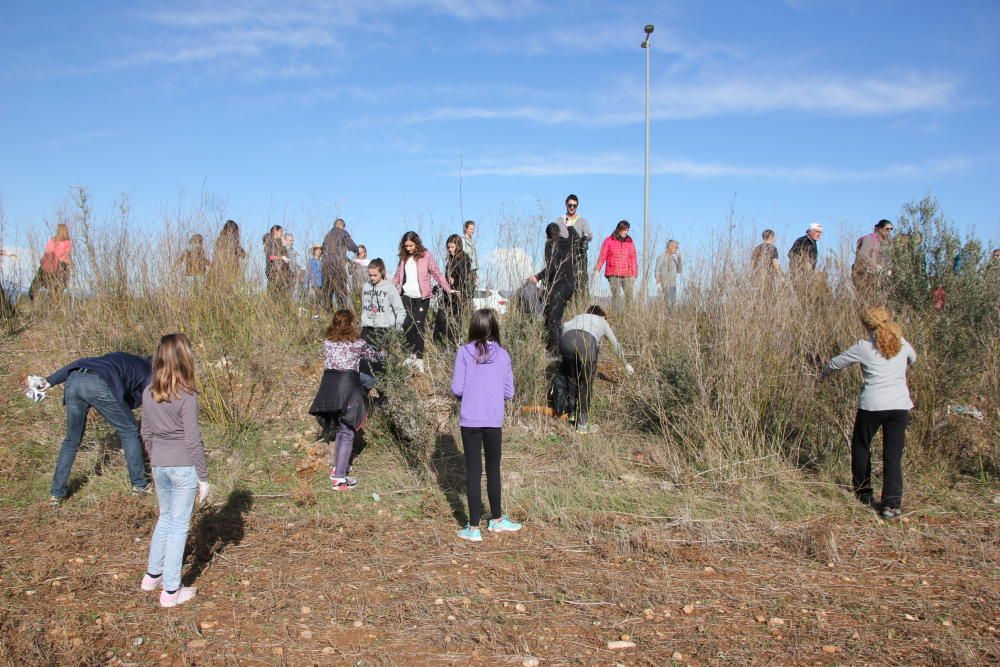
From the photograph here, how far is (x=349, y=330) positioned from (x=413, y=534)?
77.7 inches

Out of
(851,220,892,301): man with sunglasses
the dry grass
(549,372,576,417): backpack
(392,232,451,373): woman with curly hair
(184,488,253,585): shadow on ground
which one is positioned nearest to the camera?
the dry grass

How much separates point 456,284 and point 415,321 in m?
0.78

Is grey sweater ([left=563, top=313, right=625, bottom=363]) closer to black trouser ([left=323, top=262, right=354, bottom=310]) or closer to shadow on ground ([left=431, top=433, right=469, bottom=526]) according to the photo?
shadow on ground ([left=431, top=433, right=469, bottom=526])

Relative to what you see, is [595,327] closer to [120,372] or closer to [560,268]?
[560,268]

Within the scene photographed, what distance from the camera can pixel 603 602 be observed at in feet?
13.7

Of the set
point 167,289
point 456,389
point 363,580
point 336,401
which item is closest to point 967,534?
point 456,389

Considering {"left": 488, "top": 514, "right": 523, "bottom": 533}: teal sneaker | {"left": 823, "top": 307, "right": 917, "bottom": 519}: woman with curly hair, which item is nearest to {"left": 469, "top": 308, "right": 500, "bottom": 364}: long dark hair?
{"left": 488, "top": 514, "right": 523, "bottom": 533}: teal sneaker

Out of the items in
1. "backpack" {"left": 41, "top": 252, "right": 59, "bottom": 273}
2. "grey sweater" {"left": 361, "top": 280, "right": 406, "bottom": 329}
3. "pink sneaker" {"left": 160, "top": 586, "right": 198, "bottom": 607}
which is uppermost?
"backpack" {"left": 41, "top": 252, "right": 59, "bottom": 273}

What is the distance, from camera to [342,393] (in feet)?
20.8

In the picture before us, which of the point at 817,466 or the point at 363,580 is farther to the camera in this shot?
the point at 817,466

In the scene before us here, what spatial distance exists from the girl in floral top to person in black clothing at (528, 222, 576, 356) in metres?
3.02

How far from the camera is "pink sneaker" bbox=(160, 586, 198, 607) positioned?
413cm

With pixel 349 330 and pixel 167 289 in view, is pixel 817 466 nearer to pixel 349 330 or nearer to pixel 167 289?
pixel 349 330

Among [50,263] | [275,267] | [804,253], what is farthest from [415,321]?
[50,263]
